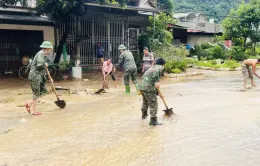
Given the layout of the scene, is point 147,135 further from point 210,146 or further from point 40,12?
point 40,12

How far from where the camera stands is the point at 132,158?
4816 millimetres

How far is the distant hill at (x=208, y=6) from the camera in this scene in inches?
1959

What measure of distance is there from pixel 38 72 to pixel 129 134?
2.77 meters

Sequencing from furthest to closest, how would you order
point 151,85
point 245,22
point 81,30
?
point 245,22 → point 81,30 → point 151,85

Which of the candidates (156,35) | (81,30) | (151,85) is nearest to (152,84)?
(151,85)

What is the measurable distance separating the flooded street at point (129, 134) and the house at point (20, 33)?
6242 mm

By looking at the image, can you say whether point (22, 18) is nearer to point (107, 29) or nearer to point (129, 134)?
point (107, 29)

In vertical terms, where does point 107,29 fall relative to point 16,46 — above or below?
above

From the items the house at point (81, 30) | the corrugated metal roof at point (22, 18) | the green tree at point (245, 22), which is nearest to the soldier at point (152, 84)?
the house at point (81, 30)

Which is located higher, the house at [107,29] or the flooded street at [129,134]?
the house at [107,29]

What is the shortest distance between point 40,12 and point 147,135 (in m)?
10.1

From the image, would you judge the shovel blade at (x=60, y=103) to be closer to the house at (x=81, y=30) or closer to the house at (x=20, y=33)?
the house at (x=81, y=30)

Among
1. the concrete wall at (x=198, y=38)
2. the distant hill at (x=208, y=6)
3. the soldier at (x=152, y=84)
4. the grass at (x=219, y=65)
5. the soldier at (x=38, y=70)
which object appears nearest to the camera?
the soldier at (x=152, y=84)

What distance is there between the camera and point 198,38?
1101 inches
